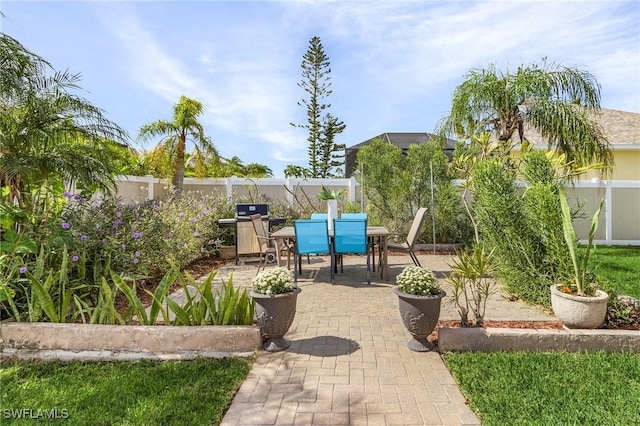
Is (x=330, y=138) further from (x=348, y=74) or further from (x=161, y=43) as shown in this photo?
(x=161, y=43)

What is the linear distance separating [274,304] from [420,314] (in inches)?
48.0

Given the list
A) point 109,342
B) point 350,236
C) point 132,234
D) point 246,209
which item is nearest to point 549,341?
point 350,236

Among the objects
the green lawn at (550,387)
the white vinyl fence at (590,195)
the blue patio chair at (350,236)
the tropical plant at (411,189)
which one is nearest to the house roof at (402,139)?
the tropical plant at (411,189)

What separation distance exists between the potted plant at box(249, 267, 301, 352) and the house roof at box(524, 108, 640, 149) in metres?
11.4

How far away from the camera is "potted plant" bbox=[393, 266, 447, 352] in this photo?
2.98 meters

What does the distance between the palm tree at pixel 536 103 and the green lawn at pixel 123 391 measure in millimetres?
7547

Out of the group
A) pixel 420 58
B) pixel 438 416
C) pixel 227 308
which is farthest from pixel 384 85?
pixel 438 416

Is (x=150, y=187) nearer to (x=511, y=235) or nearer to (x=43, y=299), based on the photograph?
(x=43, y=299)

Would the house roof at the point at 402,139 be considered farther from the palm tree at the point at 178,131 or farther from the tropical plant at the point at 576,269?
the tropical plant at the point at 576,269

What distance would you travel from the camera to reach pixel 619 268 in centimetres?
659

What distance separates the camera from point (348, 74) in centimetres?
931

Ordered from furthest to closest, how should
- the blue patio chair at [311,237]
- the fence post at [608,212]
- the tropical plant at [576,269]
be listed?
the fence post at [608,212] < the blue patio chair at [311,237] < the tropical plant at [576,269]

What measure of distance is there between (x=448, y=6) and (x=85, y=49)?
5513mm

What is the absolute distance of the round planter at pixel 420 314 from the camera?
297 centimetres
